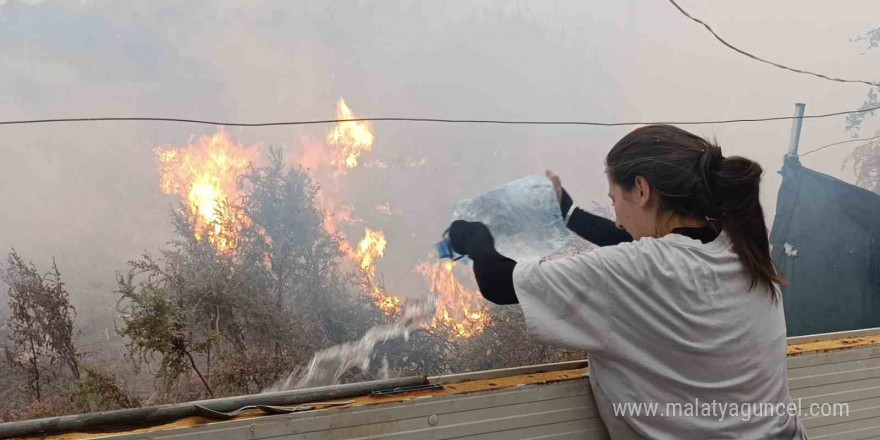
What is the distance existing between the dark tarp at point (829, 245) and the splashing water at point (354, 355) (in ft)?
6.40

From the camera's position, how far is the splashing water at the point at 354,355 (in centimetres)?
205

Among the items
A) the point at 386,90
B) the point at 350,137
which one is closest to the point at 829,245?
the point at 386,90

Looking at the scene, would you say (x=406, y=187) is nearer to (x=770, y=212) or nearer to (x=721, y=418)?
(x=721, y=418)

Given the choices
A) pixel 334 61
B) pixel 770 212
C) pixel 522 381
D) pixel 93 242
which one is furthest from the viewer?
pixel 770 212

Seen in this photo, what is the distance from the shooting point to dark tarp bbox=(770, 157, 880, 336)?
3016 mm

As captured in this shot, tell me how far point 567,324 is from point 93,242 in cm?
161

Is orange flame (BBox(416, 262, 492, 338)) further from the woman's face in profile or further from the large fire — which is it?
the woman's face in profile

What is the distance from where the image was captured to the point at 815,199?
3105mm

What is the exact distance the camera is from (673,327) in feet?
4.23

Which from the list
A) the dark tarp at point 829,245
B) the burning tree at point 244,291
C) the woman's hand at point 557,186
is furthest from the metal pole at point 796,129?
the burning tree at point 244,291

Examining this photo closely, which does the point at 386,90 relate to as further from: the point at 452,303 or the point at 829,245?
the point at 829,245

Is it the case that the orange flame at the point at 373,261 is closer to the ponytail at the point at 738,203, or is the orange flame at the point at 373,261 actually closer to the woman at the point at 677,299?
the woman at the point at 677,299

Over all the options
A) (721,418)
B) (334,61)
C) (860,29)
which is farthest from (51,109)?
(860,29)

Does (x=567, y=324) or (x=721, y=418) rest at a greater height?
(x=567, y=324)
